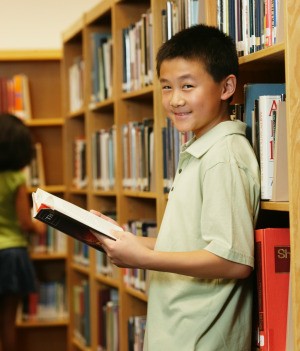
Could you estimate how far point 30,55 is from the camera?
4891mm

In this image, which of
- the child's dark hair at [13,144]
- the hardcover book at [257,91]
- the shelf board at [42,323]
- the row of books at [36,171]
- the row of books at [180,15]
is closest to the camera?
the hardcover book at [257,91]

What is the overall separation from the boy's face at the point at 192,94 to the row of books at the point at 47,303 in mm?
3103

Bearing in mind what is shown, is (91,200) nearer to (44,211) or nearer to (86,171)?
(86,171)

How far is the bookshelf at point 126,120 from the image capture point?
5.65ft

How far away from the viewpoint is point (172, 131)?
2.72 metres

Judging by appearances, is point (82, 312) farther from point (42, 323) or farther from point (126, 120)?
point (126, 120)

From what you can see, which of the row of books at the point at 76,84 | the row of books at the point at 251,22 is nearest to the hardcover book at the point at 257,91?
the row of books at the point at 251,22

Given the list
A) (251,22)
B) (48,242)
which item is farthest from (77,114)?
(251,22)

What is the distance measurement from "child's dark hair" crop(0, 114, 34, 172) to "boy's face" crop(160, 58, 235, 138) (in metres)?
2.25

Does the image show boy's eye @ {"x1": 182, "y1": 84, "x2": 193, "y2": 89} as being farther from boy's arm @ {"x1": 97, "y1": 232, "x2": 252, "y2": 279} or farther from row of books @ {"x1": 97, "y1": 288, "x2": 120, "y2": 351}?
row of books @ {"x1": 97, "y1": 288, "x2": 120, "y2": 351}

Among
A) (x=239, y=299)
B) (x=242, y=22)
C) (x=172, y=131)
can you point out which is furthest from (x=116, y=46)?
(x=239, y=299)

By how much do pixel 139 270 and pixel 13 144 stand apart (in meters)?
1.25

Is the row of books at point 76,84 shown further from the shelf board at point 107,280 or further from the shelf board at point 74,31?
the shelf board at point 107,280

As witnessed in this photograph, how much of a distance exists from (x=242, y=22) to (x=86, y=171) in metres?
2.24
